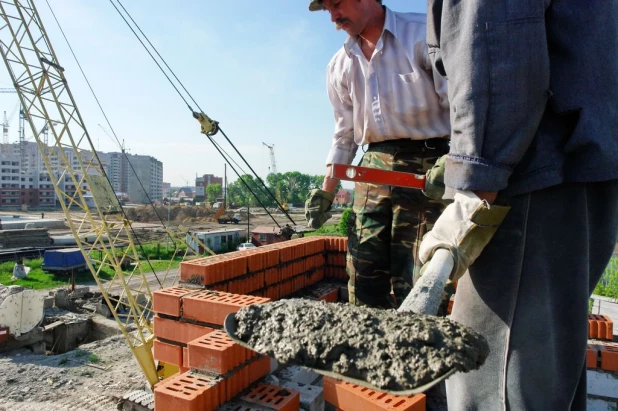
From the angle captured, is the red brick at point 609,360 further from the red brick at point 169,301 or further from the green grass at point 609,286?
the green grass at point 609,286

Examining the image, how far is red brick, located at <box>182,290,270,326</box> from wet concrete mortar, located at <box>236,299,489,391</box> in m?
2.04

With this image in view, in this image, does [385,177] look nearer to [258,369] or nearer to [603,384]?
[258,369]

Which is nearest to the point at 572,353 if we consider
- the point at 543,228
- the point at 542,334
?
the point at 542,334

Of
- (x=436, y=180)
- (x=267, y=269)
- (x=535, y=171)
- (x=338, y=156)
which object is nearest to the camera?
(x=535, y=171)

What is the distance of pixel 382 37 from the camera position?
2336 millimetres

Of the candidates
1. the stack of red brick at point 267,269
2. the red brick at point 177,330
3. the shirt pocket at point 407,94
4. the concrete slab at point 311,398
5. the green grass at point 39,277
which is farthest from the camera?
the green grass at point 39,277

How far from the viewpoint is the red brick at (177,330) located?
3.64 metres

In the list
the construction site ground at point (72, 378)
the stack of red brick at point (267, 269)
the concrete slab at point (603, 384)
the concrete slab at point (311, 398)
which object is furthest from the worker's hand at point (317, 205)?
the construction site ground at point (72, 378)

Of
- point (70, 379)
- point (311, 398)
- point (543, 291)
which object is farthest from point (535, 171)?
point (70, 379)

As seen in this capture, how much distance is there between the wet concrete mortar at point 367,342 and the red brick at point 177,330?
246 centimetres

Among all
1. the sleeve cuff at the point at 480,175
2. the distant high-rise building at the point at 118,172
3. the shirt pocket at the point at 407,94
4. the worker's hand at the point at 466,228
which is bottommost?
the worker's hand at the point at 466,228

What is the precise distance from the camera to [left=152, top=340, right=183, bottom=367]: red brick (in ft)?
12.6

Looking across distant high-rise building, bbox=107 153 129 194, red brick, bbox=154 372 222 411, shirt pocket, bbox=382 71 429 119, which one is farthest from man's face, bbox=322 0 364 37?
distant high-rise building, bbox=107 153 129 194

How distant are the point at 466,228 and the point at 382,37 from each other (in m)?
1.46
